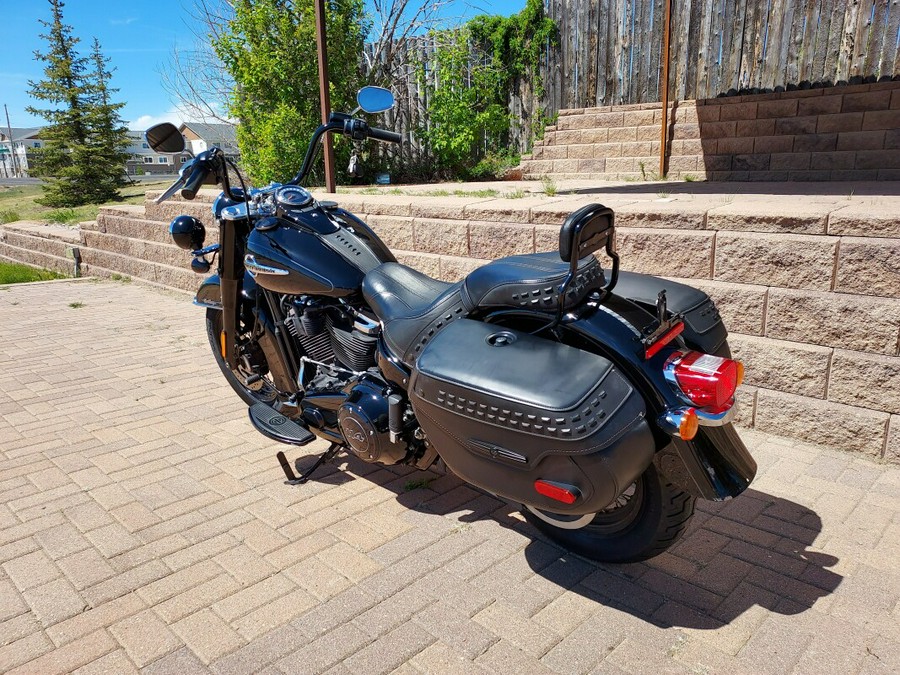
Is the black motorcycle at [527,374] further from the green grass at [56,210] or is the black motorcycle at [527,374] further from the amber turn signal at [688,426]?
the green grass at [56,210]

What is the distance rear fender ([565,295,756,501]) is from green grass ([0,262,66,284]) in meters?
10.2

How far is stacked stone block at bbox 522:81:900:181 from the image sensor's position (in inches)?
292

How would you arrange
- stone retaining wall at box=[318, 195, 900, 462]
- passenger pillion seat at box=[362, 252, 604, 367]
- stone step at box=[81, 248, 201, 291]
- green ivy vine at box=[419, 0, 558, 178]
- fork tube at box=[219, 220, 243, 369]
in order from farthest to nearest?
green ivy vine at box=[419, 0, 558, 178]
stone step at box=[81, 248, 201, 291]
fork tube at box=[219, 220, 243, 369]
stone retaining wall at box=[318, 195, 900, 462]
passenger pillion seat at box=[362, 252, 604, 367]

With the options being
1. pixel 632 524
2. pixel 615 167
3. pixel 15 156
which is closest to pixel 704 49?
pixel 615 167

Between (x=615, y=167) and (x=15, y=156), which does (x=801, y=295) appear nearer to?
(x=615, y=167)

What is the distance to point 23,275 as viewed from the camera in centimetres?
1050

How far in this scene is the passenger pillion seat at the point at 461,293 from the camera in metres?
2.22

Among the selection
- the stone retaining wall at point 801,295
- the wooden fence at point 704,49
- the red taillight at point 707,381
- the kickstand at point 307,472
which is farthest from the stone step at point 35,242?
the red taillight at point 707,381

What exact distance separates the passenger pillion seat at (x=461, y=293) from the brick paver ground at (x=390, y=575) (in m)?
0.88

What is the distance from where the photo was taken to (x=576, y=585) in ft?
8.25

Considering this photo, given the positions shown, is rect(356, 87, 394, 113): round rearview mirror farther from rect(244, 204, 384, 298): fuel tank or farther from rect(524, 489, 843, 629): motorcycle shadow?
rect(524, 489, 843, 629): motorcycle shadow

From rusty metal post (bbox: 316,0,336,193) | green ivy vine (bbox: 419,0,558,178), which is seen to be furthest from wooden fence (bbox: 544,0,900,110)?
rusty metal post (bbox: 316,0,336,193)

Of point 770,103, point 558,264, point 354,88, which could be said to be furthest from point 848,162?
point 354,88

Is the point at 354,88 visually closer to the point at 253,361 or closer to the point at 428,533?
the point at 253,361
